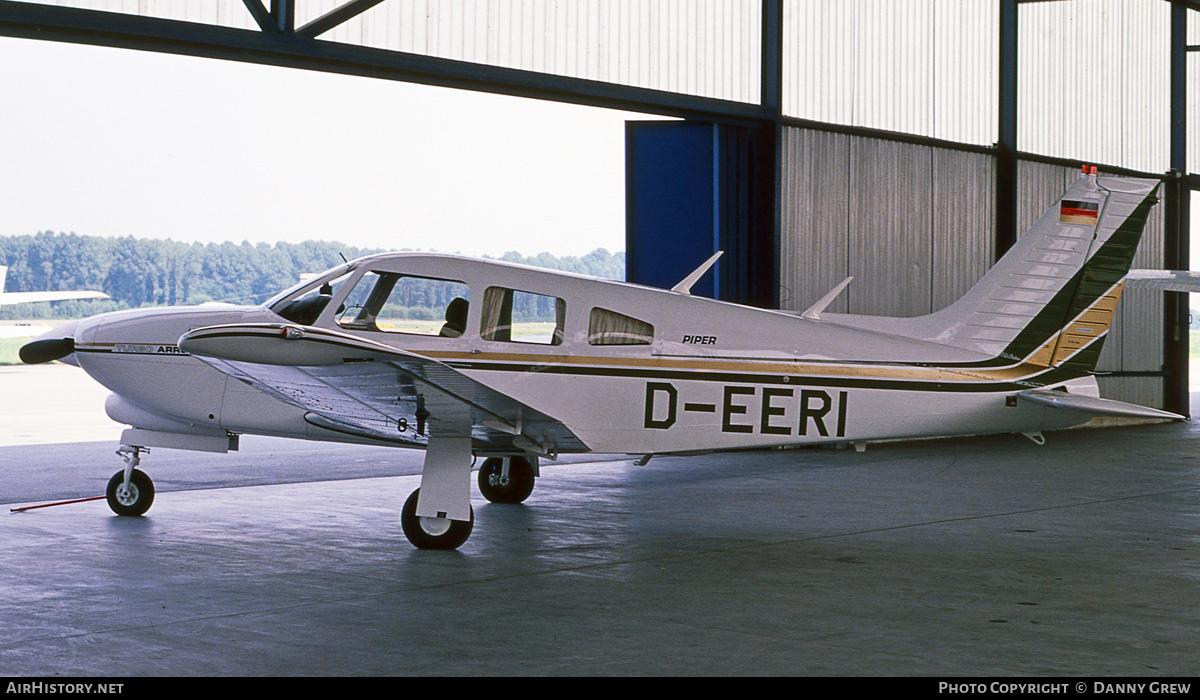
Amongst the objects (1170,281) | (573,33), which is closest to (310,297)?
(573,33)

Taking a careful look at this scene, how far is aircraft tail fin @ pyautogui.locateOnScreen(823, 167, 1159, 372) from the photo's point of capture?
26.9 ft

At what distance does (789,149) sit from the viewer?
15156 mm

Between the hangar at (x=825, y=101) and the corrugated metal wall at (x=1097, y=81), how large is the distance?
0.04 meters

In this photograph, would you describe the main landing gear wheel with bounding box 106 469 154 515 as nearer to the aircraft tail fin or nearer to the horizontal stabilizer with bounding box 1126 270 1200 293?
the aircraft tail fin

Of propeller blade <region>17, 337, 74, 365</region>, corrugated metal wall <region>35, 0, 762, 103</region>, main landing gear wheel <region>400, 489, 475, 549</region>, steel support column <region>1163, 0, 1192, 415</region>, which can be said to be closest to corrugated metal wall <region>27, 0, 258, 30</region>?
corrugated metal wall <region>35, 0, 762, 103</region>

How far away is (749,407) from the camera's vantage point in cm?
771

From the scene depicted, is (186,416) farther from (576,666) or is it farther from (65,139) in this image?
(65,139)

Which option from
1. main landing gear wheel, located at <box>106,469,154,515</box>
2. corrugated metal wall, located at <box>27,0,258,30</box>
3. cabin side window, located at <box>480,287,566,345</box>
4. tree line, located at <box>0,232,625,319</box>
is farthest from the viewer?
tree line, located at <box>0,232,625,319</box>

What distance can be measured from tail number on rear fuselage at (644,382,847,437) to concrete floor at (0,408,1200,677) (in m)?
0.83

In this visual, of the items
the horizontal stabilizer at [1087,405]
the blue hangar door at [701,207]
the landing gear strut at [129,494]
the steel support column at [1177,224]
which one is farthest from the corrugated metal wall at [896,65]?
the landing gear strut at [129,494]

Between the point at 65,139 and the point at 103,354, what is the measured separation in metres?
36.2

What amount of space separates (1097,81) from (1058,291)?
13423 mm

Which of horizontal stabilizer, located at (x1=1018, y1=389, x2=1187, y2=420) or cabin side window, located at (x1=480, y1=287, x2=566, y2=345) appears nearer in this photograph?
horizontal stabilizer, located at (x1=1018, y1=389, x2=1187, y2=420)
